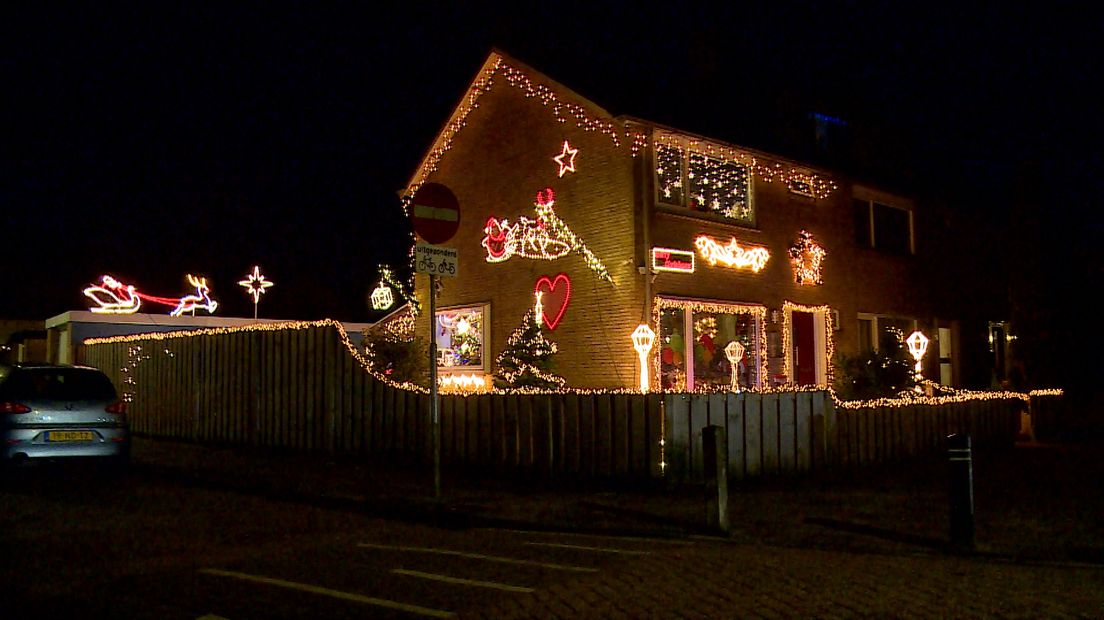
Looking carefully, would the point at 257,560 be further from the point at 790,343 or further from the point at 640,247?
the point at 790,343

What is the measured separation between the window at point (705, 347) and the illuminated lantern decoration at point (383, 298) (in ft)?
31.3

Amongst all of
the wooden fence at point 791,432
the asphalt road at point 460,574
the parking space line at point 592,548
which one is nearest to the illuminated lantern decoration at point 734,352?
the wooden fence at point 791,432

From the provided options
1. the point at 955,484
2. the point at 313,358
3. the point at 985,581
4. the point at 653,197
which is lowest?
the point at 985,581

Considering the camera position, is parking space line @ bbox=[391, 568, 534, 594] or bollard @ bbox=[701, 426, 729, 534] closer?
parking space line @ bbox=[391, 568, 534, 594]

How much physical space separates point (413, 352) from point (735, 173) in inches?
280

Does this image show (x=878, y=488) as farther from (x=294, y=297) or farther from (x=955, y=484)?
(x=294, y=297)

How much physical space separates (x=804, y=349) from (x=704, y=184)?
14.0ft

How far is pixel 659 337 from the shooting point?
1562 cm

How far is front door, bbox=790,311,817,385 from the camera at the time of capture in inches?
722

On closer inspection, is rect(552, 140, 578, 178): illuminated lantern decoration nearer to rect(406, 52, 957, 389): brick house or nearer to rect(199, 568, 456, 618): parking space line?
rect(406, 52, 957, 389): brick house

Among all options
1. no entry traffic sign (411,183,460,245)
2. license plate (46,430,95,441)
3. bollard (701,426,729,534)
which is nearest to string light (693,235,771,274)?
no entry traffic sign (411,183,460,245)

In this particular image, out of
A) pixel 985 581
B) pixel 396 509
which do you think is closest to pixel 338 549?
pixel 396 509

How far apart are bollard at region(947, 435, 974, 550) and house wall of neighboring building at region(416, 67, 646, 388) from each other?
766cm

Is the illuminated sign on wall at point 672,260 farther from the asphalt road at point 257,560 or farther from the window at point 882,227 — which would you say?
the asphalt road at point 257,560
